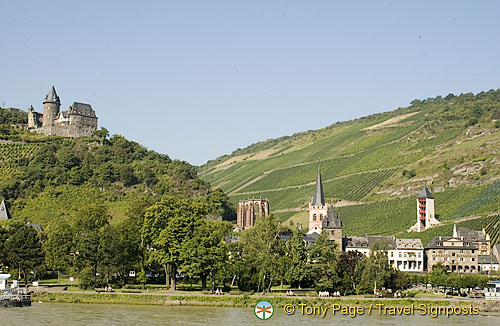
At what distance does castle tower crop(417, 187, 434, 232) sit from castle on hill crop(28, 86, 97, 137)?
58869mm

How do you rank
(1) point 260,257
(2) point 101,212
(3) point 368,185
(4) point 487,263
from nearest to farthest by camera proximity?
(1) point 260,257 < (2) point 101,212 < (4) point 487,263 < (3) point 368,185

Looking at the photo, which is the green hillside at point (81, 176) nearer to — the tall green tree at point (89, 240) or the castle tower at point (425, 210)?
the tall green tree at point (89, 240)

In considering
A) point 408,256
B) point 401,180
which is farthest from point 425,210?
point 401,180

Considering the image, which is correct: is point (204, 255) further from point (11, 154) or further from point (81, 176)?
point (11, 154)

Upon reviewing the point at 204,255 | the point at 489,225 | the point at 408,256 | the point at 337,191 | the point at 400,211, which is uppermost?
the point at 337,191

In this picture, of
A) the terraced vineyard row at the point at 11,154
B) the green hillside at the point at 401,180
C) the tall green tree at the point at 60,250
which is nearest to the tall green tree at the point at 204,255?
the tall green tree at the point at 60,250

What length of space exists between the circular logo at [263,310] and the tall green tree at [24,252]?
82.0 feet

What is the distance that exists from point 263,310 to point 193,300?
8.51m

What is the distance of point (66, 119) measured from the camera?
144 m

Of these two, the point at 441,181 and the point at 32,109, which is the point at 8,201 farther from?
the point at 441,181

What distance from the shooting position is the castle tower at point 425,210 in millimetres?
124188

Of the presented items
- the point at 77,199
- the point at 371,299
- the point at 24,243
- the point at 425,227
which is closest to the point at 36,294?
the point at 24,243

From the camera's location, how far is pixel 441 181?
493 feet

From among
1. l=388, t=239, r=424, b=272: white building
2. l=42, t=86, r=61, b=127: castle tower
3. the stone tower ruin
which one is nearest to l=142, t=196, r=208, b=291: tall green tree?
l=388, t=239, r=424, b=272: white building
